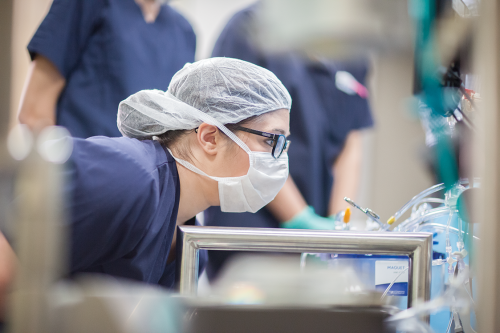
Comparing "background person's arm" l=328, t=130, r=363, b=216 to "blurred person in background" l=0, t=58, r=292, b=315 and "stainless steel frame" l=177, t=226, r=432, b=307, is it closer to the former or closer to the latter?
"blurred person in background" l=0, t=58, r=292, b=315

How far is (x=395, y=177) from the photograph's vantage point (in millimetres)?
1948

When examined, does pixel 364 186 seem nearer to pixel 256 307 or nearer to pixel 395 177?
pixel 395 177

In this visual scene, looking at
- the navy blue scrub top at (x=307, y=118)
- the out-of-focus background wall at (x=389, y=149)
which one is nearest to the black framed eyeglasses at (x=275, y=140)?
the navy blue scrub top at (x=307, y=118)

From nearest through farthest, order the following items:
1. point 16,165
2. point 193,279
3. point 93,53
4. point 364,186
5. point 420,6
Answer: point 16,165, point 420,6, point 193,279, point 93,53, point 364,186

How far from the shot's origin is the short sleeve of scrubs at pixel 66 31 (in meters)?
1.09

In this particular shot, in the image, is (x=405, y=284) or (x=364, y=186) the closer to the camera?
(x=405, y=284)

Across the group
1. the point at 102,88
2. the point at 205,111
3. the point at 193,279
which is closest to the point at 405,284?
the point at 193,279

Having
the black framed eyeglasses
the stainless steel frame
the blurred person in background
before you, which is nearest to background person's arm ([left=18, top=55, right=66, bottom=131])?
the blurred person in background

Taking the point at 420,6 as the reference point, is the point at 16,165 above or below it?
below

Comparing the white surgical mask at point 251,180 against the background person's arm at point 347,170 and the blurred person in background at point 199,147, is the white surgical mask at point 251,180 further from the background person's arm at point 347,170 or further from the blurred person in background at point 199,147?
the background person's arm at point 347,170

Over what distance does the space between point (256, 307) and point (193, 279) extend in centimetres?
35

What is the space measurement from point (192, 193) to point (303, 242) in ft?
1.32

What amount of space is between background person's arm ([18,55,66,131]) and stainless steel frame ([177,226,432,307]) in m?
0.66

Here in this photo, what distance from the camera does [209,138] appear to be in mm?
1013
